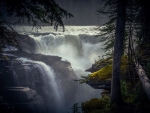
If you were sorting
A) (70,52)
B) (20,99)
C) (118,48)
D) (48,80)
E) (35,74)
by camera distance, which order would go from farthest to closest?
(70,52), (48,80), (35,74), (20,99), (118,48)

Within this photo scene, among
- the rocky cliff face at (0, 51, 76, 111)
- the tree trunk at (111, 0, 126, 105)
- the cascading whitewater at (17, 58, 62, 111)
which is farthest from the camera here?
the cascading whitewater at (17, 58, 62, 111)

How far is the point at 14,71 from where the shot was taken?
27062 mm

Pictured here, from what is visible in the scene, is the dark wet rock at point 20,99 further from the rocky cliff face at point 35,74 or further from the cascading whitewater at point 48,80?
the cascading whitewater at point 48,80

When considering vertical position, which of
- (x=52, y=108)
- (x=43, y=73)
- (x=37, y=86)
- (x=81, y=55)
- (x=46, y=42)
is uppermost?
(x=46, y=42)

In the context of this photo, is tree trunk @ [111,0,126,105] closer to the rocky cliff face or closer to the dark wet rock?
the dark wet rock

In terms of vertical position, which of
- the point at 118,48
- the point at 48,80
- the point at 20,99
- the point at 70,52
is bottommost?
the point at 20,99

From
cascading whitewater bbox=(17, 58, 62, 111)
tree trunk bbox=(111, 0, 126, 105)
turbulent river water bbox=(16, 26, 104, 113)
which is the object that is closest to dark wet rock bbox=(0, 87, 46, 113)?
cascading whitewater bbox=(17, 58, 62, 111)

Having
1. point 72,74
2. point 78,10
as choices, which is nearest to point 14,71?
point 72,74

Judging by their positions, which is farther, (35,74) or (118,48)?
(35,74)

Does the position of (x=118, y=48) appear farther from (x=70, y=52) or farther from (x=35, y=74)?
(x=70, y=52)

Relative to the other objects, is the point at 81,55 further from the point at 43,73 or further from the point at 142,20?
the point at 142,20

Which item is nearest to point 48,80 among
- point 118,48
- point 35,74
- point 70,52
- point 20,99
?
point 35,74

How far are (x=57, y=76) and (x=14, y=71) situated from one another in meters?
8.84

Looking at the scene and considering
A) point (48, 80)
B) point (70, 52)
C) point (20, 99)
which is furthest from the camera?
point (70, 52)
